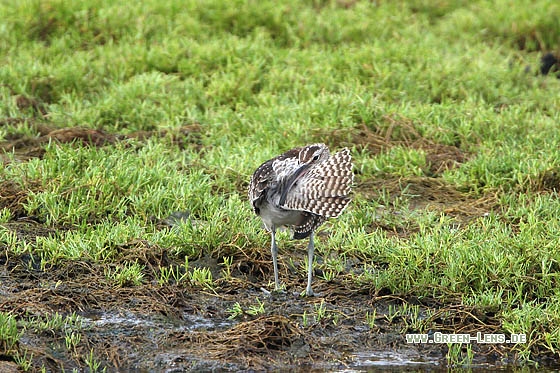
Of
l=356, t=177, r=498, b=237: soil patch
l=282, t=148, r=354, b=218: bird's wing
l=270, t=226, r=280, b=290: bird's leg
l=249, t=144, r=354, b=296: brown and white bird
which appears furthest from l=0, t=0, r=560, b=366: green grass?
l=282, t=148, r=354, b=218: bird's wing

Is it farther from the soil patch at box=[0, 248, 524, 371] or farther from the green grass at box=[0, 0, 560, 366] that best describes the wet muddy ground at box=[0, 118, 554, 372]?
the green grass at box=[0, 0, 560, 366]

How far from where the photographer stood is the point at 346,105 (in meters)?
9.83

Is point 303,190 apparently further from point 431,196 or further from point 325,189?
point 431,196

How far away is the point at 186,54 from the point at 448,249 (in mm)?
5045

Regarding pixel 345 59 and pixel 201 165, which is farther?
pixel 345 59

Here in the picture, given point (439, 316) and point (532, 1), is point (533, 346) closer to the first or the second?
point (439, 316)

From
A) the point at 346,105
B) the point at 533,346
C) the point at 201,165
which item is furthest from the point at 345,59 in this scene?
the point at 533,346

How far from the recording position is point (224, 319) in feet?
21.2

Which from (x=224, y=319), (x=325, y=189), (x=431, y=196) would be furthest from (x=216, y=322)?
(x=431, y=196)

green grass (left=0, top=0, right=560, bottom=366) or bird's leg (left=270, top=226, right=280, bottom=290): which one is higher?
bird's leg (left=270, top=226, right=280, bottom=290)

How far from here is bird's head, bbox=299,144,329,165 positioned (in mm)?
6730

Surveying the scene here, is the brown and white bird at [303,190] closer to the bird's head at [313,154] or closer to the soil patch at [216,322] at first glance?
the bird's head at [313,154]

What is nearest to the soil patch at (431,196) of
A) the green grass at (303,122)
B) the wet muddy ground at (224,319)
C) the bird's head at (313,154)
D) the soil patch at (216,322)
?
the green grass at (303,122)

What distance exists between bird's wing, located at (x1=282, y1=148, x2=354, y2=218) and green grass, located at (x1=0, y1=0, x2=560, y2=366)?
2.85 feet
